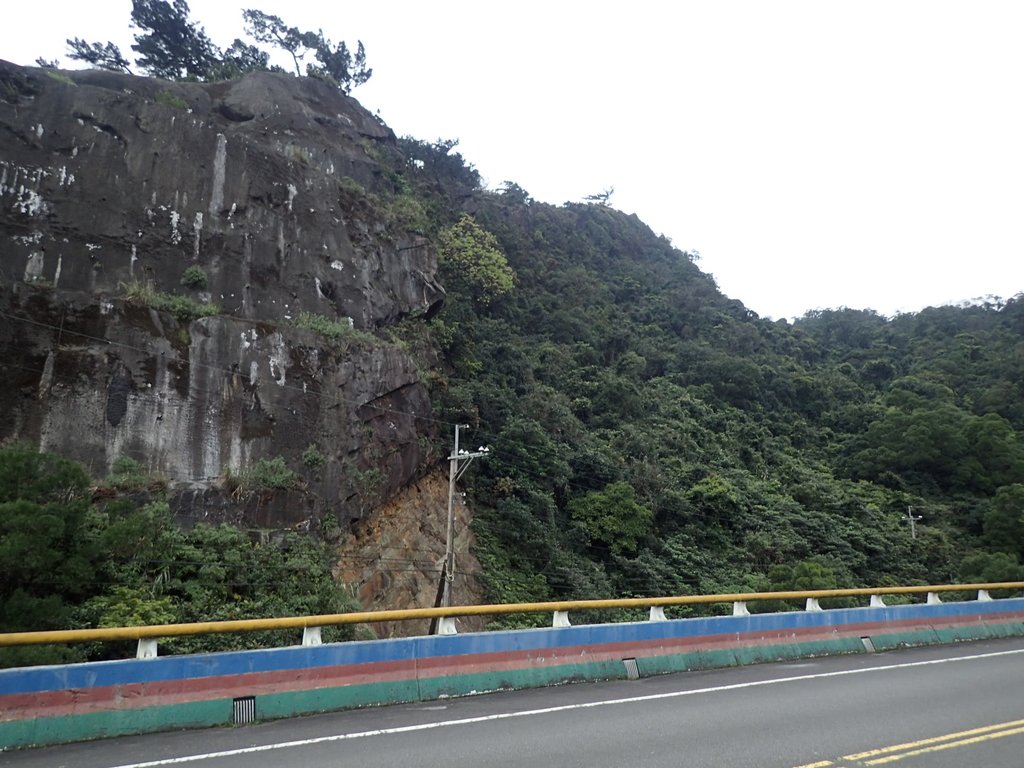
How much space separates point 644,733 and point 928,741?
2.74m

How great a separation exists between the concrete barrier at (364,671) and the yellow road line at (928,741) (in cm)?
401

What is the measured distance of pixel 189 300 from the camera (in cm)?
2192

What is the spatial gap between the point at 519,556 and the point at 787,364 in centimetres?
4167

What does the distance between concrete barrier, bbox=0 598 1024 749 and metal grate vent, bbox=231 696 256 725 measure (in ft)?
0.04

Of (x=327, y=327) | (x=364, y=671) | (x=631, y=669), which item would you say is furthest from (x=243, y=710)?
(x=327, y=327)

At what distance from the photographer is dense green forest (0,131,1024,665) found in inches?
564

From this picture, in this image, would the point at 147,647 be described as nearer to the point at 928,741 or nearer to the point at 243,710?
the point at 243,710

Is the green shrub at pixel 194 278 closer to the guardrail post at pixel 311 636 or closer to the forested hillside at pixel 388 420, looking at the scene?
the forested hillside at pixel 388 420

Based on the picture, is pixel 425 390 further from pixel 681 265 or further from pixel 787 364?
pixel 681 265

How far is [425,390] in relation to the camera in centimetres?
2791

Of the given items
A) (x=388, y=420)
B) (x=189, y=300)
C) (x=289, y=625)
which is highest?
(x=189, y=300)

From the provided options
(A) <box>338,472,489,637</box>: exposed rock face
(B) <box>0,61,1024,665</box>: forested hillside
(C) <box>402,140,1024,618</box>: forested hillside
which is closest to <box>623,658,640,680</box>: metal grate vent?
(B) <box>0,61,1024,665</box>: forested hillside

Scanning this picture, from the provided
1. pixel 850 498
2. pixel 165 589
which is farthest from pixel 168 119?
pixel 850 498

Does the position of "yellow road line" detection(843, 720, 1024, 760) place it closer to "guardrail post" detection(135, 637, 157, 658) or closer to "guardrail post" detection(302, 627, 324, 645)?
"guardrail post" detection(302, 627, 324, 645)
